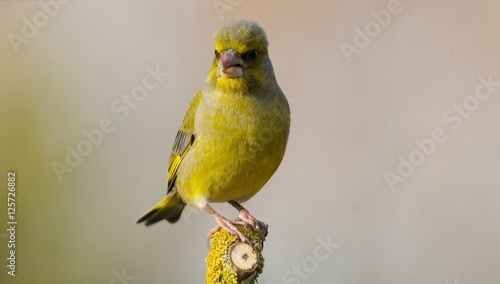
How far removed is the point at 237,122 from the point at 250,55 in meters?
0.34

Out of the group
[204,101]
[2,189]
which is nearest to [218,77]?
[204,101]

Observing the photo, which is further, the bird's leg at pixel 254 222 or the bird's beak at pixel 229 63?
the bird's leg at pixel 254 222

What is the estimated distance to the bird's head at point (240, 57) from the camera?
11.8 ft

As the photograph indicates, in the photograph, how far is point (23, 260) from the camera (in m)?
5.21

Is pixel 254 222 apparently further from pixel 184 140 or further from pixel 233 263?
pixel 233 263

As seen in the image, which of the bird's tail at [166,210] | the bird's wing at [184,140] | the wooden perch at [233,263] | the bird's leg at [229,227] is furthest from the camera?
the bird's tail at [166,210]

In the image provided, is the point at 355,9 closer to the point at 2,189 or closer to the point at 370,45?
the point at 370,45

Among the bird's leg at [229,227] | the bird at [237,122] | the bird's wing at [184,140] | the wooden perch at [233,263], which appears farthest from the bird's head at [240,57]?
the wooden perch at [233,263]

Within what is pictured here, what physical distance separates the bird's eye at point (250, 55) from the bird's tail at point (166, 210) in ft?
3.60

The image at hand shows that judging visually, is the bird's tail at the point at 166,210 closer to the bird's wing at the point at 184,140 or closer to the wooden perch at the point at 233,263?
the bird's wing at the point at 184,140

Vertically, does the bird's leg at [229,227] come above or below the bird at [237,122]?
below

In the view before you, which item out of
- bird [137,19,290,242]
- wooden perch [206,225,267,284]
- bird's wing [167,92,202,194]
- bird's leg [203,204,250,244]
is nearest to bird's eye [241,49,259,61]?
bird [137,19,290,242]

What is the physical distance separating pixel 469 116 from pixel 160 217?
2556mm

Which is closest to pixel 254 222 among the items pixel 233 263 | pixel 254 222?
pixel 254 222
